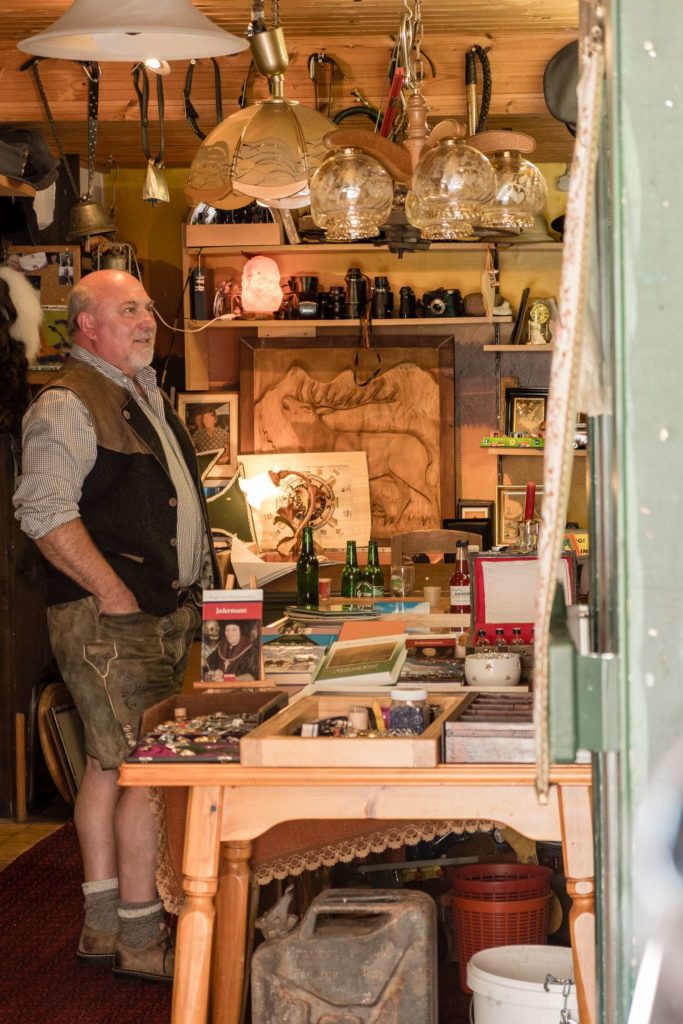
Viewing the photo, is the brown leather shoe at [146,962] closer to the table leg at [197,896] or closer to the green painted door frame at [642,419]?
the table leg at [197,896]

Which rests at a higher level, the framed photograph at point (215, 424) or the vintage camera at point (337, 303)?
the vintage camera at point (337, 303)

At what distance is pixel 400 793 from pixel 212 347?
197 inches

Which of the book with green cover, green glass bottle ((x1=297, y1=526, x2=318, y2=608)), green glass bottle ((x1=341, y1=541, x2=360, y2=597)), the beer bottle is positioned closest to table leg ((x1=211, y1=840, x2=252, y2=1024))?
the book with green cover

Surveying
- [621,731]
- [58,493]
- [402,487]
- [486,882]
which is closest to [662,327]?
[621,731]

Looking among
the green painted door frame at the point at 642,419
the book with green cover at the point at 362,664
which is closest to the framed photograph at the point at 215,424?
the book with green cover at the point at 362,664

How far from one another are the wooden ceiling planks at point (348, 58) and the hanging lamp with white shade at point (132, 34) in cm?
129

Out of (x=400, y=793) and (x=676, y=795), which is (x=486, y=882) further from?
(x=676, y=795)

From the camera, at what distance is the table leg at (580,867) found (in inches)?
98.3

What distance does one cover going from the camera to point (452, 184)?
315 centimetres

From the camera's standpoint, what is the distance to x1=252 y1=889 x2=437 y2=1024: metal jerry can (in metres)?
2.85

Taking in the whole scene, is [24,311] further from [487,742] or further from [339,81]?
[487,742]

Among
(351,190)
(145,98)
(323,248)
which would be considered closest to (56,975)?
(351,190)

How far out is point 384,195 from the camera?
3203 mm

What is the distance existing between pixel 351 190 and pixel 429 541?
3.12 metres
